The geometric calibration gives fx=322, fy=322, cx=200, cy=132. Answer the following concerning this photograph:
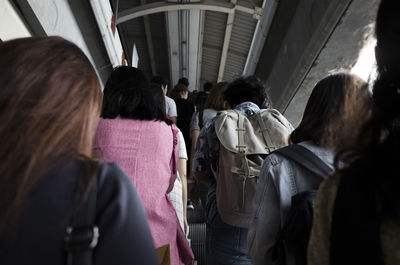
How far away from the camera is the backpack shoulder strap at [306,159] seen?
4.42ft

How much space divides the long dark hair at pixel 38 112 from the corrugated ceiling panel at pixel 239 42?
5.40 metres

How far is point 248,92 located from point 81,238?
6.18 ft

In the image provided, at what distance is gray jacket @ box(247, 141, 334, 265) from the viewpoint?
4.51 ft

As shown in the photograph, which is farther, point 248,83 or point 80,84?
point 248,83

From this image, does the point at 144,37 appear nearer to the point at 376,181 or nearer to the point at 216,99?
the point at 216,99

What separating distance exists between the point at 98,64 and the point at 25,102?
13.8ft

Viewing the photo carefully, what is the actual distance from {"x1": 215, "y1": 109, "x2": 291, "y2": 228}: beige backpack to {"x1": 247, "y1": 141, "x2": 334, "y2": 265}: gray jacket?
413 millimetres

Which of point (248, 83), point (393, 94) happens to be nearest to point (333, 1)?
point (248, 83)

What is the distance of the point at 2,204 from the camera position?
0.71m

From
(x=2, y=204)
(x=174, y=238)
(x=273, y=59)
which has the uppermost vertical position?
(x=273, y=59)

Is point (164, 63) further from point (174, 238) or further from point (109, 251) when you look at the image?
point (109, 251)

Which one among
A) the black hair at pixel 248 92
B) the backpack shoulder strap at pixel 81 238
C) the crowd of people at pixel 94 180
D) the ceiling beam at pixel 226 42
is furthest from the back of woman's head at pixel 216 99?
the ceiling beam at pixel 226 42

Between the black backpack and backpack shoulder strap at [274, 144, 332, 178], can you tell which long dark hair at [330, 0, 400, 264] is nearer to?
the black backpack

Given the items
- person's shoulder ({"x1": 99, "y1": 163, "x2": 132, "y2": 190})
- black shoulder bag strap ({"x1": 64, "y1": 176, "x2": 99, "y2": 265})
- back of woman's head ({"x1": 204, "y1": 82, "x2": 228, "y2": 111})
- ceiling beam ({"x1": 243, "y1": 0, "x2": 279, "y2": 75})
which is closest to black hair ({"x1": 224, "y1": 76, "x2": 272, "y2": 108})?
back of woman's head ({"x1": 204, "y1": 82, "x2": 228, "y2": 111})
